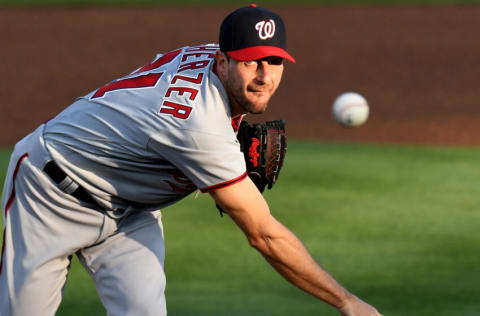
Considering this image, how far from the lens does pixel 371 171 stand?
10.6 m

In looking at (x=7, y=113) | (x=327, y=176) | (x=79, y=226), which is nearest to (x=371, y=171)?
(x=327, y=176)

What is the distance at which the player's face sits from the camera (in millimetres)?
3760

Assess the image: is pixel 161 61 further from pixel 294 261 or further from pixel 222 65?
pixel 294 261

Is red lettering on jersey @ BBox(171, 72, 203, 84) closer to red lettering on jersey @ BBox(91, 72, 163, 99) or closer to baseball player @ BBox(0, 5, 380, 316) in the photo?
baseball player @ BBox(0, 5, 380, 316)

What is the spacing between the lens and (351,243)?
309 inches

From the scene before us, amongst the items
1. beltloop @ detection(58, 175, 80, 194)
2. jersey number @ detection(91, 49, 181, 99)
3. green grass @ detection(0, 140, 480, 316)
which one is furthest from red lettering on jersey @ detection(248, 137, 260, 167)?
green grass @ detection(0, 140, 480, 316)

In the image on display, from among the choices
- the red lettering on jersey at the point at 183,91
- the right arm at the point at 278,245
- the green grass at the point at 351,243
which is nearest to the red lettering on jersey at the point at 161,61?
the red lettering on jersey at the point at 183,91

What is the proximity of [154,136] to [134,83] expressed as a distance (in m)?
0.37

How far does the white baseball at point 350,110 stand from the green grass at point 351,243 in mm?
620

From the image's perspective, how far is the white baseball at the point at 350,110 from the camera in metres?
10.5

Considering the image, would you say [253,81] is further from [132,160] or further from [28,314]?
[28,314]

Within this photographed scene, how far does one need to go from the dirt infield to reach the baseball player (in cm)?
1089

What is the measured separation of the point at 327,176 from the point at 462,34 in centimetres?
1136

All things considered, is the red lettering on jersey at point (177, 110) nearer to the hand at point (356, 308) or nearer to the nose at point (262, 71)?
the nose at point (262, 71)
